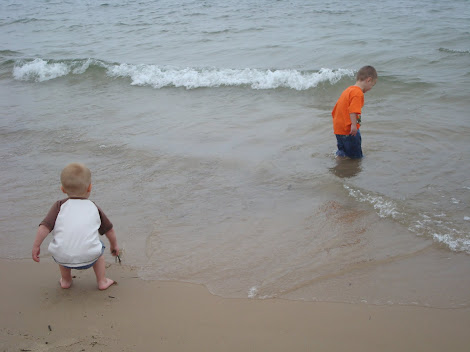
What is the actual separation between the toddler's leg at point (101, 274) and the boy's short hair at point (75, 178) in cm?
51

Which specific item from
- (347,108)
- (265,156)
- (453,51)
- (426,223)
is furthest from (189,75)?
(426,223)

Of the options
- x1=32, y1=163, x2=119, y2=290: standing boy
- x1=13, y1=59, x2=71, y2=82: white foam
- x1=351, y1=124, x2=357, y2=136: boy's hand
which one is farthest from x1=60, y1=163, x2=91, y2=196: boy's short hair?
x1=13, y1=59, x2=71, y2=82: white foam

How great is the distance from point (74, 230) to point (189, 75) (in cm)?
759

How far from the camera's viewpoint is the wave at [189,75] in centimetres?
945

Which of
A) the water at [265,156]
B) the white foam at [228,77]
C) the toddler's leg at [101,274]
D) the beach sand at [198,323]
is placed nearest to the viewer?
the beach sand at [198,323]

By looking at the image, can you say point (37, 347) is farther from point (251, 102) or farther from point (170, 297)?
point (251, 102)

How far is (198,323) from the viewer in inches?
112

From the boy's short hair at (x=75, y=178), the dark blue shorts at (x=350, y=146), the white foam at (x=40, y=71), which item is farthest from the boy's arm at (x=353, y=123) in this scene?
the white foam at (x=40, y=71)

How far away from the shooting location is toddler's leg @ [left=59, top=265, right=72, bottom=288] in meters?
3.17

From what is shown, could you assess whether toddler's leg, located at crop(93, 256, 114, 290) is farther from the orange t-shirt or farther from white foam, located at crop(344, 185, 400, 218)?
the orange t-shirt

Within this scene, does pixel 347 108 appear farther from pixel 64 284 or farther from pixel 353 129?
pixel 64 284

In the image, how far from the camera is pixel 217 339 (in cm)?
269

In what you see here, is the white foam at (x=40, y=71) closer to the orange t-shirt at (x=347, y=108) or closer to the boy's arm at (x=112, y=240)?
the orange t-shirt at (x=347, y=108)

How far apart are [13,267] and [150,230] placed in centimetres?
114
